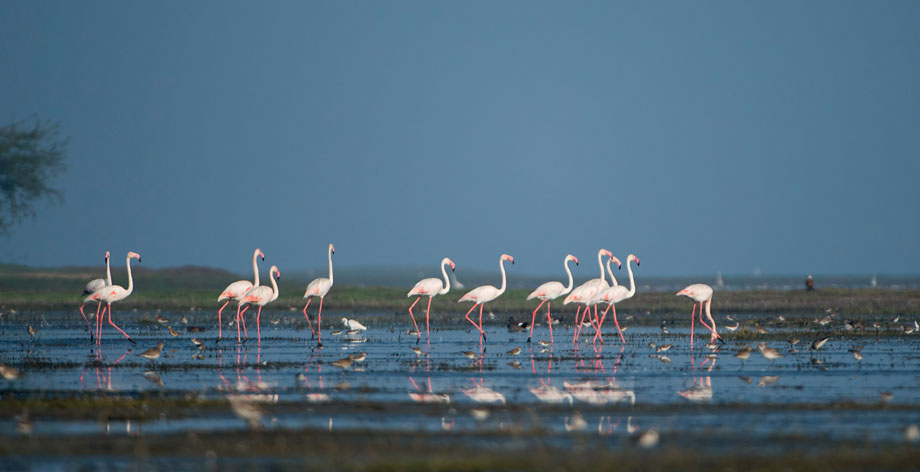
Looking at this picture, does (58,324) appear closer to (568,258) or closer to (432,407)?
(568,258)

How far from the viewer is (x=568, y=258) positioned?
107 feet

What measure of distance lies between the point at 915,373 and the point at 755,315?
2138 cm

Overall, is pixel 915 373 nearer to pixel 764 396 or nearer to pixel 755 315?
pixel 764 396

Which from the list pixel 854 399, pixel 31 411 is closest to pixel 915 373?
pixel 854 399

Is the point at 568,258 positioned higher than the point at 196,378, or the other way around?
the point at 568,258

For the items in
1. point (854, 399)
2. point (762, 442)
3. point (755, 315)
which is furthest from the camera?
point (755, 315)

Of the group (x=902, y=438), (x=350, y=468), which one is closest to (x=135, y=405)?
(x=350, y=468)

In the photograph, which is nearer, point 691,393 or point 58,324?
point 691,393

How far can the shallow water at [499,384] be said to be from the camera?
12594 millimetres

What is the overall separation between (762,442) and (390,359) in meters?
11.4

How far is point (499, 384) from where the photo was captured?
1694 centimetres

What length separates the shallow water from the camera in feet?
41.3

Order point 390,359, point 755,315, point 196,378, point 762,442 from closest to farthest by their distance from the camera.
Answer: point 762,442
point 196,378
point 390,359
point 755,315

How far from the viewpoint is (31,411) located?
13312 mm
